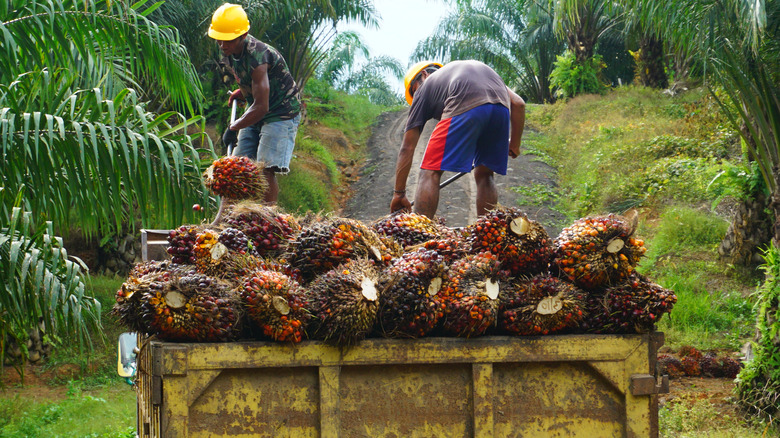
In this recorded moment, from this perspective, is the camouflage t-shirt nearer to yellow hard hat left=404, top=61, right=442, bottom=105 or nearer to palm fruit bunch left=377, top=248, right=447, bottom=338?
yellow hard hat left=404, top=61, right=442, bottom=105

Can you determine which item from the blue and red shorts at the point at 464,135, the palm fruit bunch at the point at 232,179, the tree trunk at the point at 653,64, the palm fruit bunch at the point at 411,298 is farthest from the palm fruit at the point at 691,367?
the tree trunk at the point at 653,64

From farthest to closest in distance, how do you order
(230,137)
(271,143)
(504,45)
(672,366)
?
(504,45) → (672,366) → (230,137) → (271,143)

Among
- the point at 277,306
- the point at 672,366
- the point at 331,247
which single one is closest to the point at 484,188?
the point at 331,247

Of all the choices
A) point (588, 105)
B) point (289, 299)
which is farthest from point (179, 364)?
point (588, 105)

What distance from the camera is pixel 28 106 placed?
14.5 ft

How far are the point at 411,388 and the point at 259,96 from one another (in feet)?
10.3

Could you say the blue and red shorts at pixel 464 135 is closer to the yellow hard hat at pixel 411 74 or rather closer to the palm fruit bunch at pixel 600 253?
the yellow hard hat at pixel 411 74

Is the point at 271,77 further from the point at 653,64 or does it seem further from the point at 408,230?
the point at 653,64

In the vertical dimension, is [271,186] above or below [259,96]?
below

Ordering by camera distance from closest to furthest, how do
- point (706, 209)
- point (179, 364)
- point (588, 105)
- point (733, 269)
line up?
point (179, 364)
point (733, 269)
point (706, 209)
point (588, 105)

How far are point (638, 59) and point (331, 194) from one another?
36.0ft

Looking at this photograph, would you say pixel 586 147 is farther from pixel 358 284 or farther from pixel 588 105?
pixel 358 284

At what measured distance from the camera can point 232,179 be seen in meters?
4.07

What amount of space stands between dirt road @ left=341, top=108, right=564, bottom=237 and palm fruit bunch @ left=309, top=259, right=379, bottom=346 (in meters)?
7.23
